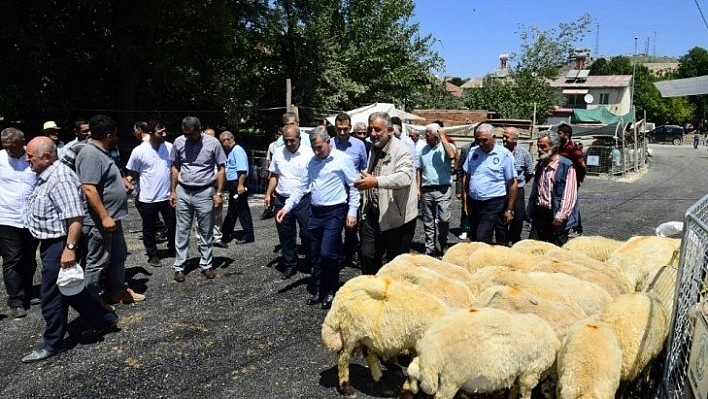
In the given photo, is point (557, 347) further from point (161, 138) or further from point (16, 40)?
point (16, 40)

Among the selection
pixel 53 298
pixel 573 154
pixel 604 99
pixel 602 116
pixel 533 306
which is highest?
pixel 604 99

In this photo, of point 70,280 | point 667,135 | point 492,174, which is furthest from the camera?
point 667,135

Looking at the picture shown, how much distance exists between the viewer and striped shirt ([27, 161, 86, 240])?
4535 mm

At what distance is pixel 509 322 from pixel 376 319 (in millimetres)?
937

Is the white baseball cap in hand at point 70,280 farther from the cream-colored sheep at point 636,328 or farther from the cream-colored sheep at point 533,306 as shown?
the cream-colored sheep at point 636,328

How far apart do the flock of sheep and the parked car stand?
55.1 meters

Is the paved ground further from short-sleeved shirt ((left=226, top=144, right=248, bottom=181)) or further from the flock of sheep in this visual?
short-sleeved shirt ((left=226, top=144, right=248, bottom=181))

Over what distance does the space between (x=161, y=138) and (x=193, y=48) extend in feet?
35.1

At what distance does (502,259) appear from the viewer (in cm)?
498

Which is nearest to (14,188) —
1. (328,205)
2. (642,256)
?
(328,205)

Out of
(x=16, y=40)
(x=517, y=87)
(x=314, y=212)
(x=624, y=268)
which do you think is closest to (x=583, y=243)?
(x=624, y=268)

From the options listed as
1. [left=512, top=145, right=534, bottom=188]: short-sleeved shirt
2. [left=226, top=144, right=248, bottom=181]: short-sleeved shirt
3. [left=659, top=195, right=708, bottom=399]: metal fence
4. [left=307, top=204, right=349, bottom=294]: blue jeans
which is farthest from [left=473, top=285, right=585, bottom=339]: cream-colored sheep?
[left=226, top=144, right=248, bottom=181]: short-sleeved shirt

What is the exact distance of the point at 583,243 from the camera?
569cm

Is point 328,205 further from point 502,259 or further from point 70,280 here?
point 70,280
